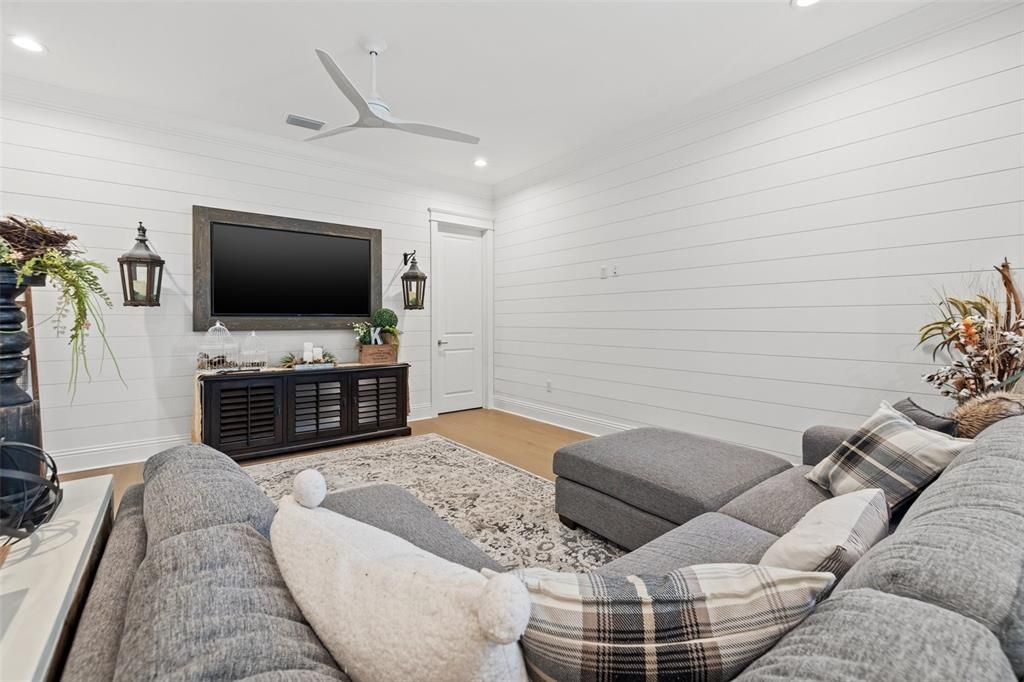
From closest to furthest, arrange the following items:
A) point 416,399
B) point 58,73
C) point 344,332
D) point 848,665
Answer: point 848,665 → point 58,73 → point 344,332 → point 416,399

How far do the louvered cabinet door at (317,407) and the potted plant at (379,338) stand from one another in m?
0.41

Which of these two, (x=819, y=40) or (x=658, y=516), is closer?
(x=658, y=516)

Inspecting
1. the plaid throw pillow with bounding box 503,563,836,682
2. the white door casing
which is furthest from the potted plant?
the plaid throw pillow with bounding box 503,563,836,682

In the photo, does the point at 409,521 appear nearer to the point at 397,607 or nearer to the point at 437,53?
the point at 397,607

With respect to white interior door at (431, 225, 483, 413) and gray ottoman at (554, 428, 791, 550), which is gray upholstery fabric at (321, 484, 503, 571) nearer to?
gray ottoman at (554, 428, 791, 550)

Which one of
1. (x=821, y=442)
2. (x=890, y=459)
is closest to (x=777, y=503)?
(x=890, y=459)

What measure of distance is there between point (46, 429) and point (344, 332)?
7.54ft

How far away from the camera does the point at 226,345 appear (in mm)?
4031

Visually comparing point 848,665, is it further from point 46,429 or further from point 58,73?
point 58,73

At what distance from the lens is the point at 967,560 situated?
62 centimetres

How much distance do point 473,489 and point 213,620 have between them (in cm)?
257

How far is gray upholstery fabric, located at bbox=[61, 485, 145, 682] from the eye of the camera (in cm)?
61

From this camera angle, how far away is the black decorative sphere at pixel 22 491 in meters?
1.05

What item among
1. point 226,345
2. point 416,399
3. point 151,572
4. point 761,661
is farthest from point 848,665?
point 416,399
